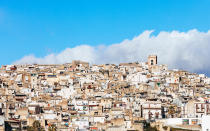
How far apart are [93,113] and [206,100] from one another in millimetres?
17076

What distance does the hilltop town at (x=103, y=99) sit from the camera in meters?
62.3

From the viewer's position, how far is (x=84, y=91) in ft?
273

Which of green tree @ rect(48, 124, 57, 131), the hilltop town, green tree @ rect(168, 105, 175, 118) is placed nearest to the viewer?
green tree @ rect(48, 124, 57, 131)

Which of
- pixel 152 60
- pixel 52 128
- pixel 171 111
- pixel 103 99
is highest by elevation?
pixel 152 60

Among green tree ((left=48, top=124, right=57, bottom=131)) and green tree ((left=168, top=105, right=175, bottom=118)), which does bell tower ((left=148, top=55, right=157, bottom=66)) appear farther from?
green tree ((left=48, top=124, right=57, bottom=131))

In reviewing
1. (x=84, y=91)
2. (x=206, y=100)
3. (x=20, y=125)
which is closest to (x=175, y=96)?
(x=206, y=100)

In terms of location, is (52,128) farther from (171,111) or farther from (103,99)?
(171,111)

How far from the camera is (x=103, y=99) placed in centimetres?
7306

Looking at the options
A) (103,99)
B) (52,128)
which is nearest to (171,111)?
(103,99)

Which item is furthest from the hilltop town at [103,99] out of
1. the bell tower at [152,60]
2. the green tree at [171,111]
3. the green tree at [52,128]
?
the bell tower at [152,60]

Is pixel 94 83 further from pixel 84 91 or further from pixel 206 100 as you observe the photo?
pixel 206 100

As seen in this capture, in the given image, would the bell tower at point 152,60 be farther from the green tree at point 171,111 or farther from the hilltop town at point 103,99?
the green tree at point 171,111

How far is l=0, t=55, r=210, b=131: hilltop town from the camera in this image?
6231 centimetres

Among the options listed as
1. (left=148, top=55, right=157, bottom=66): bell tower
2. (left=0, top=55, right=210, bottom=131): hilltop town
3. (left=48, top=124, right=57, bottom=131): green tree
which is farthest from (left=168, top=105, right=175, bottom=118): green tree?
(left=148, top=55, right=157, bottom=66): bell tower
